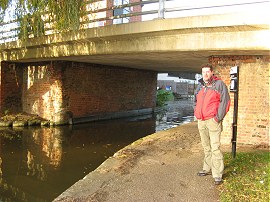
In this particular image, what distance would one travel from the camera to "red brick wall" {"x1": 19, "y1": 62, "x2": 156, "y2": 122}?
12.0 m

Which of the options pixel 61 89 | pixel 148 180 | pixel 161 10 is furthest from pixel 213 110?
pixel 61 89

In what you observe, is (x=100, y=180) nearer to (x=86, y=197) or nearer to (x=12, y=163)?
(x=86, y=197)

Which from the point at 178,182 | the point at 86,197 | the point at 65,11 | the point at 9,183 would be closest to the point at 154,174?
the point at 178,182

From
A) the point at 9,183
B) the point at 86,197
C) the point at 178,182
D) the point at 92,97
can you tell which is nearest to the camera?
the point at 86,197

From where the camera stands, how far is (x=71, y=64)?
12.2m

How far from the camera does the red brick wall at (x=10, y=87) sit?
40.2 ft

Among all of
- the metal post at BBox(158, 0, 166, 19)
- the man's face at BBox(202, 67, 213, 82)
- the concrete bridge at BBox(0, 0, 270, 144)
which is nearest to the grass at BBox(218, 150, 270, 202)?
the concrete bridge at BBox(0, 0, 270, 144)

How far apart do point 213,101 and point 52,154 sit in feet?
16.5

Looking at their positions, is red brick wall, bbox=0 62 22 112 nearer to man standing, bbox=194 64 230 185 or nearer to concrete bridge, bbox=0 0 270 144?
concrete bridge, bbox=0 0 270 144

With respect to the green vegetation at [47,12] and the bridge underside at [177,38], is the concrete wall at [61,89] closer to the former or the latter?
the bridge underside at [177,38]

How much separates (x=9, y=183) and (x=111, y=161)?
2.01 m

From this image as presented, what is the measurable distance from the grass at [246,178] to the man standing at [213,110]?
0.93 feet

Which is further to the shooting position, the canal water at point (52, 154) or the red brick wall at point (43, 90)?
the red brick wall at point (43, 90)

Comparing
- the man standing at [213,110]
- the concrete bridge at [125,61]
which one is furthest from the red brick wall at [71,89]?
the man standing at [213,110]
